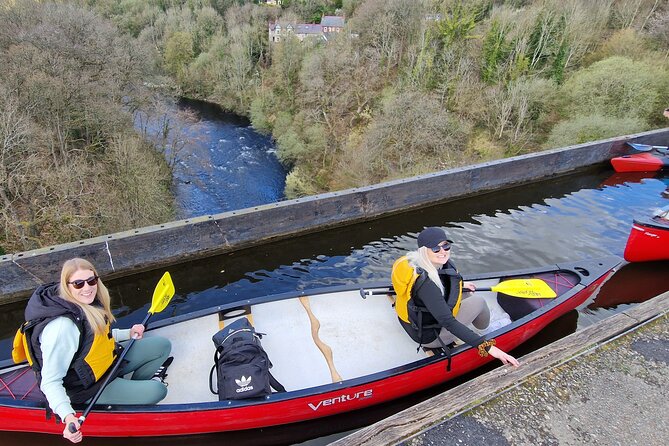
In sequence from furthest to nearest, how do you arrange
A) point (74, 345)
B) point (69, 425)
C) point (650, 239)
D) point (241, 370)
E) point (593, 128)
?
point (593, 128) → point (650, 239) → point (241, 370) → point (74, 345) → point (69, 425)

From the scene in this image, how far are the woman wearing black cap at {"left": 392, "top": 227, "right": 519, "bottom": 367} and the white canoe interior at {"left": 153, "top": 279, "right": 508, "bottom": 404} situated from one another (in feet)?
1.58

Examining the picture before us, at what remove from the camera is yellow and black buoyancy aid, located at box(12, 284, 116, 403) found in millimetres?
2883

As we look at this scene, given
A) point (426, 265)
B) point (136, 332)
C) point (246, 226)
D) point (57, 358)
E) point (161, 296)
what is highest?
point (426, 265)

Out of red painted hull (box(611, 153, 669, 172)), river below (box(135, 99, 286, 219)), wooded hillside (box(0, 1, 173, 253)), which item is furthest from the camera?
river below (box(135, 99, 286, 219))

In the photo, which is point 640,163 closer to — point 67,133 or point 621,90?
point 621,90

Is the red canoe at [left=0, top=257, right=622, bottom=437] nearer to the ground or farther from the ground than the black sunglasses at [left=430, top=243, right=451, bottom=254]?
nearer to the ground

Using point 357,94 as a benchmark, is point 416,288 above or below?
above

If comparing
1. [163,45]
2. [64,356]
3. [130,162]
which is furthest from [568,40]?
[163,45]

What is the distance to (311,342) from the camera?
4.69 m

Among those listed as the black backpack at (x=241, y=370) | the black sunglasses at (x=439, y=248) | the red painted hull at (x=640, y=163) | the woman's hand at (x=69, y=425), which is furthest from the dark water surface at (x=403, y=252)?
the black sunglasses at (x=439, y=248)

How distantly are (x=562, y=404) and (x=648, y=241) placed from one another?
17.9ft

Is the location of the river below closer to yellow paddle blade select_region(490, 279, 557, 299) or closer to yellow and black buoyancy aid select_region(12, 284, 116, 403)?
yellow and black buoyancy aid select_region(12, 284, 116, 403)

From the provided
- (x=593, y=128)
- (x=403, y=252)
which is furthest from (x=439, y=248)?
(x=593, y=128)

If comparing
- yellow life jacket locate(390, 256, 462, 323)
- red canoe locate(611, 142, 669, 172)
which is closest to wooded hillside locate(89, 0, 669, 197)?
red canoe locate(611, 142, 669, 172)
